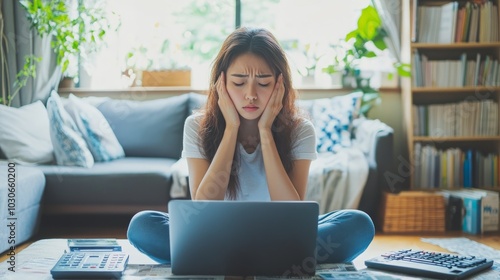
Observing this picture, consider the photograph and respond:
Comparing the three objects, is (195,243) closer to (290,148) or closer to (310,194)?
(290,148)

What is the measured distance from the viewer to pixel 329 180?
348cm

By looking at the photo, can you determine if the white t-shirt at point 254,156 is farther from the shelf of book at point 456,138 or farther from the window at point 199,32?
the window at point 199,32

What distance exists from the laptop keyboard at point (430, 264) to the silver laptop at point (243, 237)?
0.75 ft

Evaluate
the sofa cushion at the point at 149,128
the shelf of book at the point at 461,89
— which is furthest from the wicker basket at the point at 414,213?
the sofa cushion at the point at 149,128

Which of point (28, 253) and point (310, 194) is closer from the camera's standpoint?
point (28, 253)

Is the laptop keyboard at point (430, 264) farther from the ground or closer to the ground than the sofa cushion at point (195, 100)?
closer to the ground

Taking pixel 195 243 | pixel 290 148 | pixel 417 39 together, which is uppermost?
pixel 417 39

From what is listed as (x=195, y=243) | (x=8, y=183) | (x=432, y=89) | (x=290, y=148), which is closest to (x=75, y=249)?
(x=195, y=243)

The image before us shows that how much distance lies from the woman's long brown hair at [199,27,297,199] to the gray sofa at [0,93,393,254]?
1312 millimetres

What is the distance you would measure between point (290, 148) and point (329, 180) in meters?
1.43

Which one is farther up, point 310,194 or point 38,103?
point 38,103

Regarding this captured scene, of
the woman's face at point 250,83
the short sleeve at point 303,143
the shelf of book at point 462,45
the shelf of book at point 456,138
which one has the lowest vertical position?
the shelf of book at point 456,138

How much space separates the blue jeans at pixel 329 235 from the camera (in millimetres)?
1783

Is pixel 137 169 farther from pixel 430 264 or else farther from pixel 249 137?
pixel 430 264
